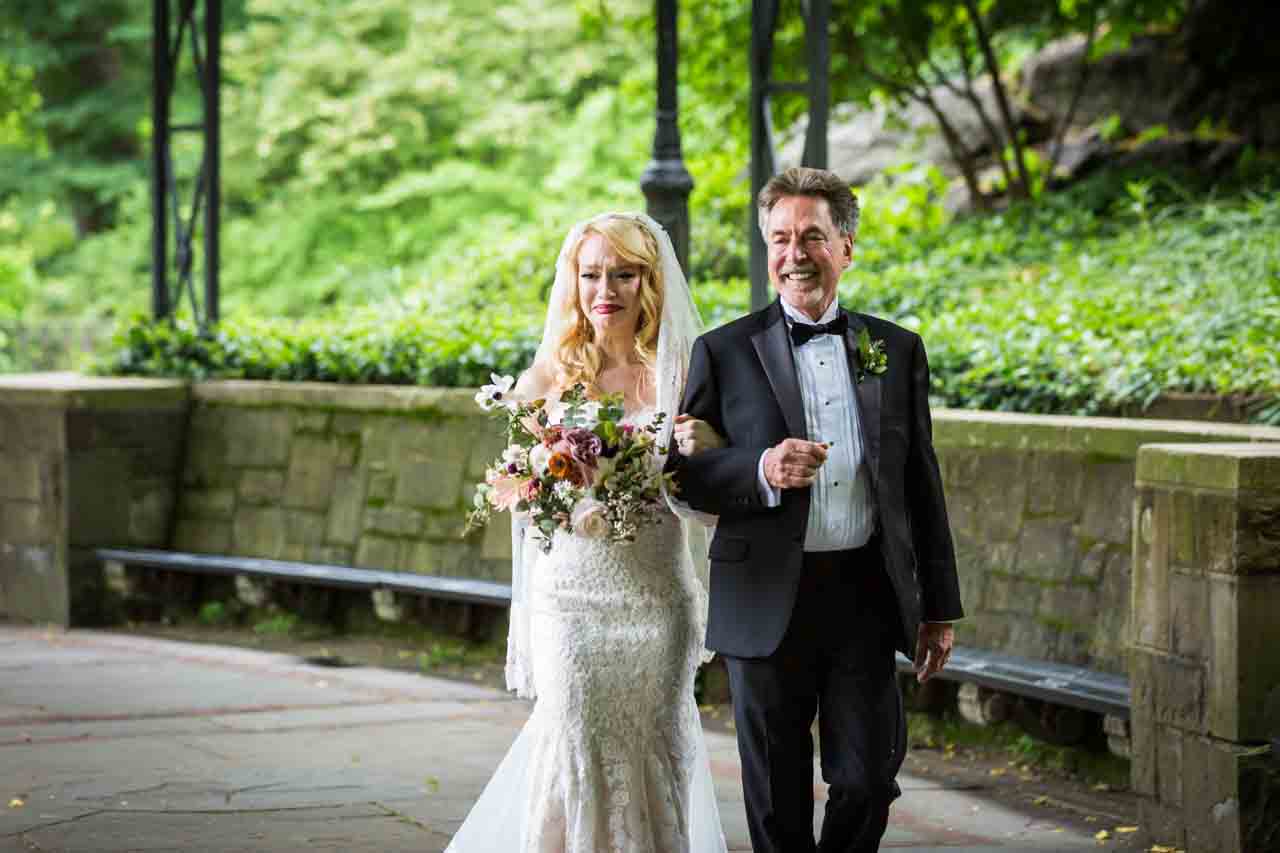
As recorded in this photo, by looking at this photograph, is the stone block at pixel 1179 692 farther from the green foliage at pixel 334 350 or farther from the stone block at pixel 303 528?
the stone block at pixel 303 528

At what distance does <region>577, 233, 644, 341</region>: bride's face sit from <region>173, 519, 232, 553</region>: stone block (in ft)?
20.5

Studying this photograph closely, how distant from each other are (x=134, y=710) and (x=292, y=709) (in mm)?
636

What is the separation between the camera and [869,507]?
13.4 feet

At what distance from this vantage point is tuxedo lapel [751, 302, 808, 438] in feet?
13.3

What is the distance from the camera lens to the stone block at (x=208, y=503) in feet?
34.3

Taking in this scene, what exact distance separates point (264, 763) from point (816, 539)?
127 inches

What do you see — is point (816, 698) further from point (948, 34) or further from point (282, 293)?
point (282, 293)

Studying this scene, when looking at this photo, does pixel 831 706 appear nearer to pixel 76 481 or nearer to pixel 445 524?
pixel 445 524

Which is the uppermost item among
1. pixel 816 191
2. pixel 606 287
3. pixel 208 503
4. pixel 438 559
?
pixel 816 191

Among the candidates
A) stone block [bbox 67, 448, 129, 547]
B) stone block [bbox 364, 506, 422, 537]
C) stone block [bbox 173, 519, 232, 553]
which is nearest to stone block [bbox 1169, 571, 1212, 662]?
stone block [bbox 364, 506, 422, 537]

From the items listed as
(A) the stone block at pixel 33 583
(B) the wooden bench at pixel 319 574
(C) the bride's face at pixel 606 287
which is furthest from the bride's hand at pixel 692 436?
(A) the stone block at pixel 33 583

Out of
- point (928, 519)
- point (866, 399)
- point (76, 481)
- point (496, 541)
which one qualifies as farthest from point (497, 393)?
point (76, 481)

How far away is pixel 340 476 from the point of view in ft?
32.3

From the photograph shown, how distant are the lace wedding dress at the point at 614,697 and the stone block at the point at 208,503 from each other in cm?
620
